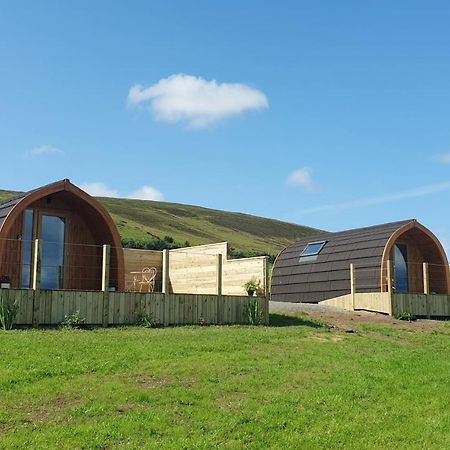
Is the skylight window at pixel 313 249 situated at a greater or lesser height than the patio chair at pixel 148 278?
greater

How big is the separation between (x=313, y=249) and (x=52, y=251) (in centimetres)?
1518

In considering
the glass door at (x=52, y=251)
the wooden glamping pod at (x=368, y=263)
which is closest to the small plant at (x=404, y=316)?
the wooden glamping pod at (x=368, y=263)

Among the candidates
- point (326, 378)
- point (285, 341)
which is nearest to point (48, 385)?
point (326, 378)

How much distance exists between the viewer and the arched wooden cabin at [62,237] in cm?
1948

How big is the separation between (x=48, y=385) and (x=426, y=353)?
30.4 feet

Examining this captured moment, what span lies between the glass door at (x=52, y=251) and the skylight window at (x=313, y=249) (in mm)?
14373

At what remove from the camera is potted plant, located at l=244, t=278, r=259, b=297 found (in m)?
20.1

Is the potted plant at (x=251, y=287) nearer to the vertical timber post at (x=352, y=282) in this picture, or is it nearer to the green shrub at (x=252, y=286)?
the green shrub at (x=252, y=286)

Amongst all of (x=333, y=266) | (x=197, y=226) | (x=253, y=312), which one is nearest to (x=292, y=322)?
(x=253, y=312)

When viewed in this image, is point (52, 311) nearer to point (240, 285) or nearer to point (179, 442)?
point (240, 285)

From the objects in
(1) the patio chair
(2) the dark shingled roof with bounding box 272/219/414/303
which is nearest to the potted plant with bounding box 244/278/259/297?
(1) the patio chair

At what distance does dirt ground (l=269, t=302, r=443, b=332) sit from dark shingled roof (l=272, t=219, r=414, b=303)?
2721mm

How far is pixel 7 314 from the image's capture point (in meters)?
14.8

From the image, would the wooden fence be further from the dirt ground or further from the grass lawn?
the dirt ground
